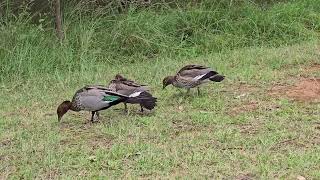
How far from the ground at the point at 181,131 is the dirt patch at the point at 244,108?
11 mm

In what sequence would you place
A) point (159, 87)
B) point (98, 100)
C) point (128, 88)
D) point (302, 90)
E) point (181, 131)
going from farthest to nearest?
1. point (159, 87)
2. point (302, 90)
3. point (128, 88)
4. point (98, 100)
5. point (181, 131)

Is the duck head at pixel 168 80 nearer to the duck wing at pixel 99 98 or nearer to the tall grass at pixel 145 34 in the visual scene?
the duck wing at pixel 99 98

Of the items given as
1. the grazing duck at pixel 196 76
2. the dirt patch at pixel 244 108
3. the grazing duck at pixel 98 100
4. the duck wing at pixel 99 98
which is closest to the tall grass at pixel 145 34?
the grazing duck at pixel 196 76

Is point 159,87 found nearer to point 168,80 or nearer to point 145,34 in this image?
point 168,80

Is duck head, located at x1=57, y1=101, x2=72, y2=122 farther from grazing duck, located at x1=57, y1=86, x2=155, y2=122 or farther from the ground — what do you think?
the ground

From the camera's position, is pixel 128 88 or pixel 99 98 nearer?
pixel 99 98

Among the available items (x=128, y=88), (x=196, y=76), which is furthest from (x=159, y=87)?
(x=128, y=88)

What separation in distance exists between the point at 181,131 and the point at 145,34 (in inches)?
185

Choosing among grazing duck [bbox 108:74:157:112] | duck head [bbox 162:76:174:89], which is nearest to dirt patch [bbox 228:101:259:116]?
grazing duck [bbox 108:74:157:112]

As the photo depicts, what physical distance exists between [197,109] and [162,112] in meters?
0.41

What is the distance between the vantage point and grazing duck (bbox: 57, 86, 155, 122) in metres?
6.14

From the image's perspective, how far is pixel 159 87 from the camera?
8.06 meters

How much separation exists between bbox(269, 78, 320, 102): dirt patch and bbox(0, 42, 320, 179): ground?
0.5 inches

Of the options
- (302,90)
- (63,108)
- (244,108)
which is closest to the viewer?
(63,108)
